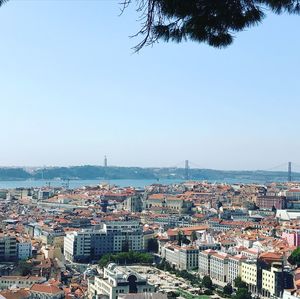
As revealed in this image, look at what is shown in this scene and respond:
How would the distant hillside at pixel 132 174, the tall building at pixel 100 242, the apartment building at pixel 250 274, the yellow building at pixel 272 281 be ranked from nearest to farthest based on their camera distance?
the yellow building at pixel 272 281, the apartment building at pixel 250 274, the tall building at pixel 100 242, the distant hillside at pixel 132 174

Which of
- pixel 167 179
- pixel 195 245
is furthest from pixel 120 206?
pixel 167 179

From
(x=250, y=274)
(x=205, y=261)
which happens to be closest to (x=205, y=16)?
(x=250, y=274)

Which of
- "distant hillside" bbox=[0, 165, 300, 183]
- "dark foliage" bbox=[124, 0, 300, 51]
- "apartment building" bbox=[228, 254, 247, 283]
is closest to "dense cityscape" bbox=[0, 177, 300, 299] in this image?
"apartment building" bbox=[228, 254, 247, 283]

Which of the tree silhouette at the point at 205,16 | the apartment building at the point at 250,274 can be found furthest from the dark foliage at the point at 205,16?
the apartment building at the point at 250,274

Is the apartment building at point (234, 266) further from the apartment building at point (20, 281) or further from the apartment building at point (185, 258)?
the apartment building at point (20, 281)

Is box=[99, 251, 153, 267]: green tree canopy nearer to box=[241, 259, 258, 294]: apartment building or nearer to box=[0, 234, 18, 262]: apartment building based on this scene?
box=[0, 234, 18, 262]: apartment building
